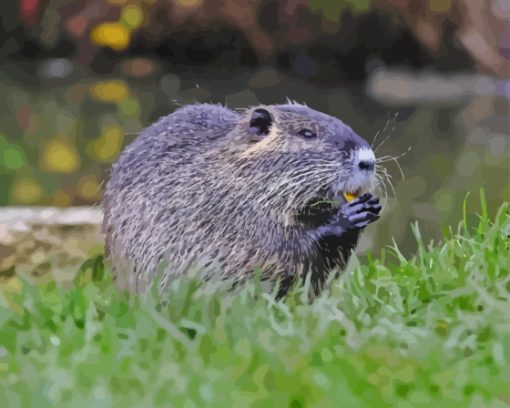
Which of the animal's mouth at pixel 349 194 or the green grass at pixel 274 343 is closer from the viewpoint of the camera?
the green grass at pixel 274 343

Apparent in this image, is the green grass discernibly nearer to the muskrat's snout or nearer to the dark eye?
the muskrat's snout

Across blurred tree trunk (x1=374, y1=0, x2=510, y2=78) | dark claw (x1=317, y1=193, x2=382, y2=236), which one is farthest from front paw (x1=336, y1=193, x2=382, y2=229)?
blurred tree trunk (x1=374, y1=0, x2=510, y2=78)

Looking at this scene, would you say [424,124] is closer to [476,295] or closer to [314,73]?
[314,73]

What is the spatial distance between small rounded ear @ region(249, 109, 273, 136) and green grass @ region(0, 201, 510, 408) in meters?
0.55

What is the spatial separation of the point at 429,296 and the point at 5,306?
4.24 feet

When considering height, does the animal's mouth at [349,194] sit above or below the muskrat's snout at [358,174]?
below

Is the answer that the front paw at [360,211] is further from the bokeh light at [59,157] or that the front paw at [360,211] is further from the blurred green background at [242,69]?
the bokeh light at [59,157]

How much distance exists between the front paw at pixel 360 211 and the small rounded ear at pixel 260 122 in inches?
14.5

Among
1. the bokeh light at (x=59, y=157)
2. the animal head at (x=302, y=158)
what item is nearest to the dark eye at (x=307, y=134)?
the animal head at (x=302, y=158)

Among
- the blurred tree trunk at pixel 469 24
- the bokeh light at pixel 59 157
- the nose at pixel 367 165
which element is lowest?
the bokeh light at pixel 59 157

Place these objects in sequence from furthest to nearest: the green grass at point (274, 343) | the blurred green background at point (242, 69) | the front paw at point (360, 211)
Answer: the blurred green background at point (242, 69)
the front paw at point (360, 211)
the green grass at point (274, 343)

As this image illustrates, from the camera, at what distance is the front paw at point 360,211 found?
165 inches

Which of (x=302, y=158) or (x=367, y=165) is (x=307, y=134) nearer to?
(x=302, y=158)

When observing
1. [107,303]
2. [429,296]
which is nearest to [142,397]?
[107,303]
